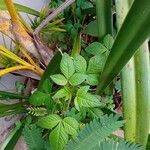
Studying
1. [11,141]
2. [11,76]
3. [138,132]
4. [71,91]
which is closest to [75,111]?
[71,91]

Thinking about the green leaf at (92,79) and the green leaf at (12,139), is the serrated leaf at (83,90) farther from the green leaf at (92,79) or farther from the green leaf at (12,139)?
the green leaf at (12,139)

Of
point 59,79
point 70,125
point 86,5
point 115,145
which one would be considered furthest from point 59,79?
point 86,5

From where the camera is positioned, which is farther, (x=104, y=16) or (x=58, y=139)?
(x=104, y=16)

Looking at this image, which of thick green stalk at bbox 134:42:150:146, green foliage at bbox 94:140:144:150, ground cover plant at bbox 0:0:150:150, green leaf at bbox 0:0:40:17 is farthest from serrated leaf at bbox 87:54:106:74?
green leaf at bbox 0:0:40:17

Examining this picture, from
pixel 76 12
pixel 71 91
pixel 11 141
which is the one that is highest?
pixel 76 12

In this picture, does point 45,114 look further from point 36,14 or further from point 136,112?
point 36,14

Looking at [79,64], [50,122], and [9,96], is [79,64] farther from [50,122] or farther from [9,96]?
[9,96]

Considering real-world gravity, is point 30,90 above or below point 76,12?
below
